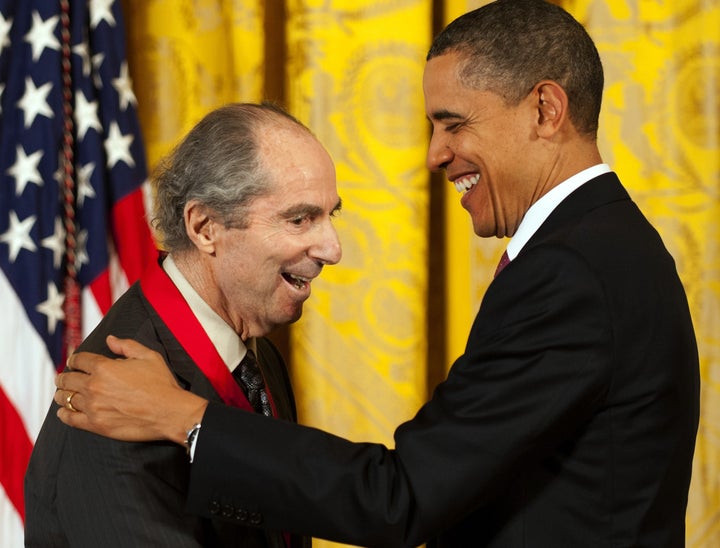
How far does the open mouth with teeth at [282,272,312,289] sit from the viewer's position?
5.67ft

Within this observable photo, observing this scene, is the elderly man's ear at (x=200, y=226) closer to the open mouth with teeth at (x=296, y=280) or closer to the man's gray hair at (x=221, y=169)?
the man's gray hair at (x=221, y=169)

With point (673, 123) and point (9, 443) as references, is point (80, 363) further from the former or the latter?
point (673, 123)

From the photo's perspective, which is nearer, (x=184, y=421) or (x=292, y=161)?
(x=184, y=421)

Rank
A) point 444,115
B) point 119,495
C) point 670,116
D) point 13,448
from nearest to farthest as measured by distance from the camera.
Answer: point 119,495 < point 444,115 < point 13,448 < point 670,116

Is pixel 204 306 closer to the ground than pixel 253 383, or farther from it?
farther from it

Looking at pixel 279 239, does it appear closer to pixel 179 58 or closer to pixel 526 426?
pixel 526 426

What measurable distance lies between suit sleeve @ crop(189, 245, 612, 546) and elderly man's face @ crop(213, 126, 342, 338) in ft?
0.99

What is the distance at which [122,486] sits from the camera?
136 centimetres

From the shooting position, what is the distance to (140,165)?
262 cm

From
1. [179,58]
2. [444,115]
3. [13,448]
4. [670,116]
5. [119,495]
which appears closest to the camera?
[119,495]

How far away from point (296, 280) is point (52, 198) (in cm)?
102

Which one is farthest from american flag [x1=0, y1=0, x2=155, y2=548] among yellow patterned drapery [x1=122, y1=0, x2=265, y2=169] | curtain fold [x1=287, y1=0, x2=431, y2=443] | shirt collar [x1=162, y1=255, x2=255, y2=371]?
shirt collar [x1=162, y1=255, x2=255, y2=371]

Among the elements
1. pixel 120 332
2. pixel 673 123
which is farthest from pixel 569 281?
pixel 673 123

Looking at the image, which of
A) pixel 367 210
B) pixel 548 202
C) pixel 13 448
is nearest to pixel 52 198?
pixel 13 448
